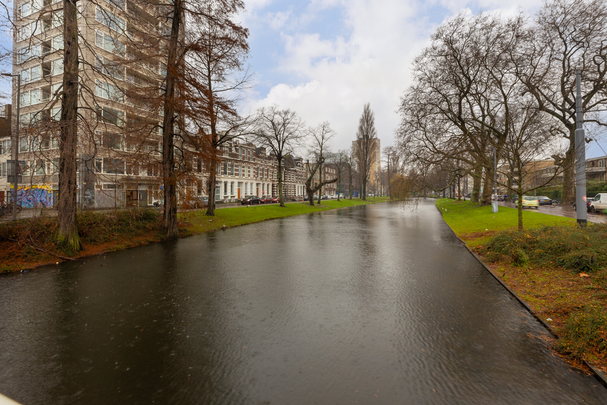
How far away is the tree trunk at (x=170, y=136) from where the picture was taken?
13.8 metres

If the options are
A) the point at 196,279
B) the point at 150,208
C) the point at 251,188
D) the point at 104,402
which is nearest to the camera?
the point at 104,402

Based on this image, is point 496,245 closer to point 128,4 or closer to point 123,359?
point 123,359

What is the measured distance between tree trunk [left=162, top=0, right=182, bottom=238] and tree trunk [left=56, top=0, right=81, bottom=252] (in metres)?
3.70

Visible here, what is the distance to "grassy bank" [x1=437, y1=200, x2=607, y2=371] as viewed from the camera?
13.3 feet

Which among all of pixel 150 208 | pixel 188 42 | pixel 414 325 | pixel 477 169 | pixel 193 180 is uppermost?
pixel 188 42

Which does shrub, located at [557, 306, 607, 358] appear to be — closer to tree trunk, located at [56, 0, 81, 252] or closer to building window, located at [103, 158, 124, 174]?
tree trunk, located at [56, 0, 81, 252]

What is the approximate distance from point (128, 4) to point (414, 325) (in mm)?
16259

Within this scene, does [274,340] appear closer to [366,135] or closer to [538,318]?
[538,318]

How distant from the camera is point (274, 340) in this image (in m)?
4.40

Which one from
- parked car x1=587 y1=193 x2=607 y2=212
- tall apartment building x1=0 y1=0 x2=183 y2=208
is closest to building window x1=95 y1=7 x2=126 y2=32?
tall apartment building x1=0 y1=0 x2=183 y2=208

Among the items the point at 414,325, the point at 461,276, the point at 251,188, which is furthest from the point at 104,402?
the point at 251,188

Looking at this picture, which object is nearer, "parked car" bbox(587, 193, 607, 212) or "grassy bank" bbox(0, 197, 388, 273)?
"grassy bank" bbox(0, 197, 388, 273)

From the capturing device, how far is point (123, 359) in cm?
391

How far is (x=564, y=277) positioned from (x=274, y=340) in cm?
727
